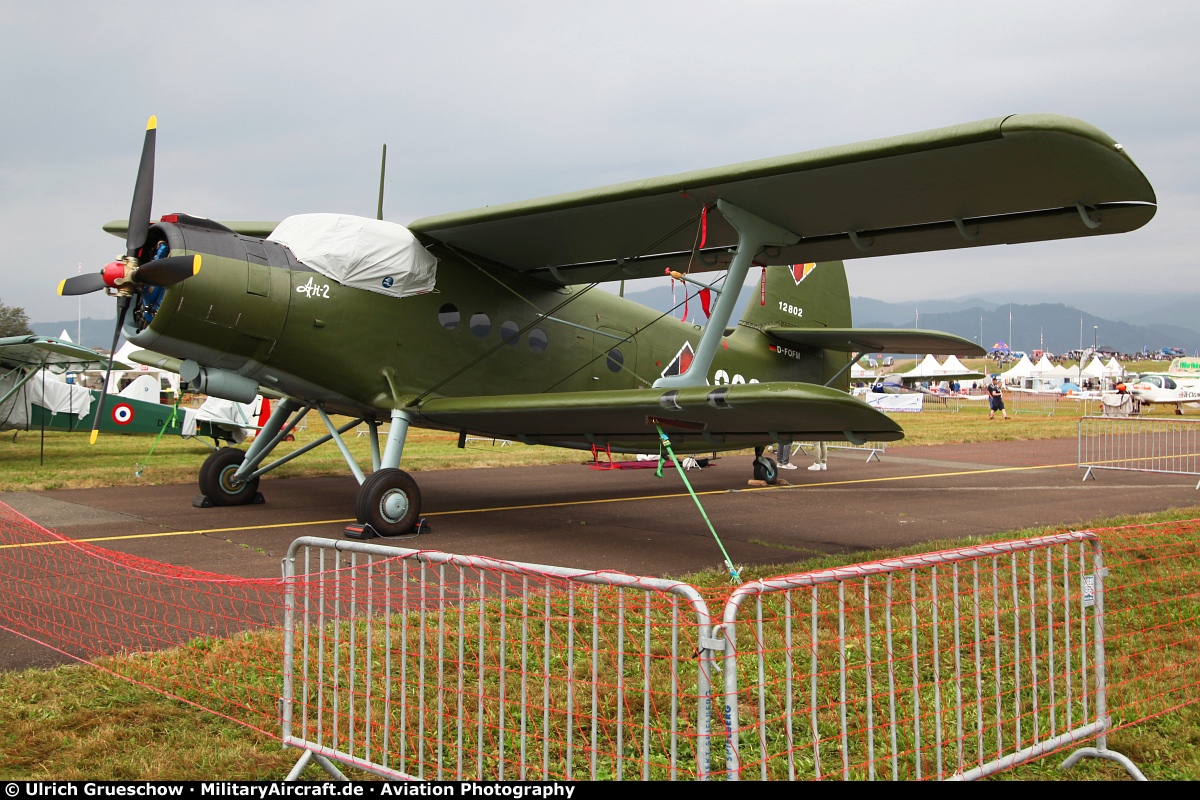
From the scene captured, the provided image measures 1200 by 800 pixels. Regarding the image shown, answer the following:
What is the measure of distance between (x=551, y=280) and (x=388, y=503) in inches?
145

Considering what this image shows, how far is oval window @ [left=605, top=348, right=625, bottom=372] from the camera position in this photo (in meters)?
11.3

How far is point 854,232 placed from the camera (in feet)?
28.7

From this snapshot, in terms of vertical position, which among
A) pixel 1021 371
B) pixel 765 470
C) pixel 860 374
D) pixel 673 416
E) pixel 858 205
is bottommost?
pixel 765 470

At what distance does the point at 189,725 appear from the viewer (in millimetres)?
3662

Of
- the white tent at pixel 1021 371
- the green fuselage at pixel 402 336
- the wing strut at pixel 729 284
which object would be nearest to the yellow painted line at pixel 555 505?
the green fuselage at pixel 402 336

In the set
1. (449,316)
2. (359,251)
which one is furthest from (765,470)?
(359,251)

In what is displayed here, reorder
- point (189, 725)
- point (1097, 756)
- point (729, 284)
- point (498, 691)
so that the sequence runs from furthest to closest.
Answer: point (729, 284) < point (498, 691) < point (189, 725) < point (1097, 756)

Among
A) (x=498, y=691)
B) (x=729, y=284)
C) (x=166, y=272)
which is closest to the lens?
(x=498, y=691)

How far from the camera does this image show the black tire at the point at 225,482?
10.6 metres

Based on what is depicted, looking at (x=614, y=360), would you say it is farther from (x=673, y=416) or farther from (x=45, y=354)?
(x=45, y=354)

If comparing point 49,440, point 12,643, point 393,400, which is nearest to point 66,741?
point 12,643

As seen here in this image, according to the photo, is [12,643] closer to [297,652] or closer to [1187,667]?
[297,652]

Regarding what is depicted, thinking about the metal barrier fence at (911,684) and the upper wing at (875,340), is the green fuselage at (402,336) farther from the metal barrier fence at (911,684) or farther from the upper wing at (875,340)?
the metal barrier fence at (911,684)

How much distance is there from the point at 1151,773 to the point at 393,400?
7447 millimetres
